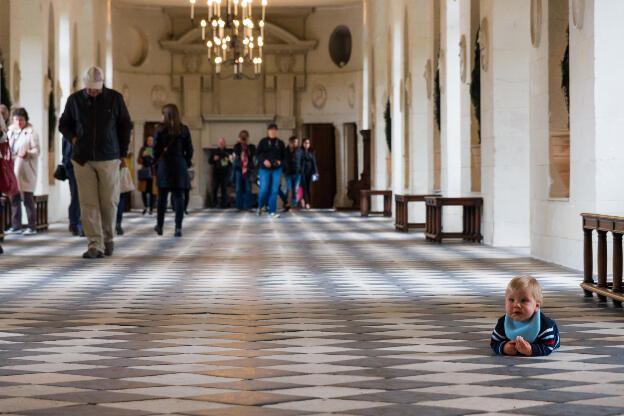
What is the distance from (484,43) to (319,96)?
17775 millimetres

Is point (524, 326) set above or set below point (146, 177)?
below

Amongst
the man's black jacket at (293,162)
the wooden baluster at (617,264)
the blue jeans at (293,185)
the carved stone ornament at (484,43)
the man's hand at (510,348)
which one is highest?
the carved stone ornament at (484,43)

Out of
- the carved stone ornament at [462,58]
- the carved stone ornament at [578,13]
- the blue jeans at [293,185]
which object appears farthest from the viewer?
the blue jeans at [293,185]

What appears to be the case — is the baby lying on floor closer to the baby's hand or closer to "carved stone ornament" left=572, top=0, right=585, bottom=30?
the baby's hand

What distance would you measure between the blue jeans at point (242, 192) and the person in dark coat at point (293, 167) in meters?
0.92

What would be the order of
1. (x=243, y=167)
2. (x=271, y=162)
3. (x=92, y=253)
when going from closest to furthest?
(x=92, y=253), (x=271, y=162), (x=243, y=167)

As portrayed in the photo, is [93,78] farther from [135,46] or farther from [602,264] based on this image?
[135,46]

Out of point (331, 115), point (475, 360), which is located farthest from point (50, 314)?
point (331, 115)

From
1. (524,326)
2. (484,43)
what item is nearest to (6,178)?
(484,43)

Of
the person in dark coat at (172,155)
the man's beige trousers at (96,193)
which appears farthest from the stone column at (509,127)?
the man's beige trousers at (96,193)

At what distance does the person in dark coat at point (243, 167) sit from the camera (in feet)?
75.7

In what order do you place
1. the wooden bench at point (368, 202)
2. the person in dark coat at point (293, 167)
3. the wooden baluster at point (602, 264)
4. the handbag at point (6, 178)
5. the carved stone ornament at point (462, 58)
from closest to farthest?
the wooden baluster at point (602, 264)
the handbag at point (6, 178)
the carved stone ornament at point (462, 58)
the wooden bench at point (368, 202)
the person in dark coat at point (293, 167)

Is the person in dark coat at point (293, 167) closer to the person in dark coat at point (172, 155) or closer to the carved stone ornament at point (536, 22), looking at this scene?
the person in dark coat at point (172, 155)

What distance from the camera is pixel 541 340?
4281 mm
